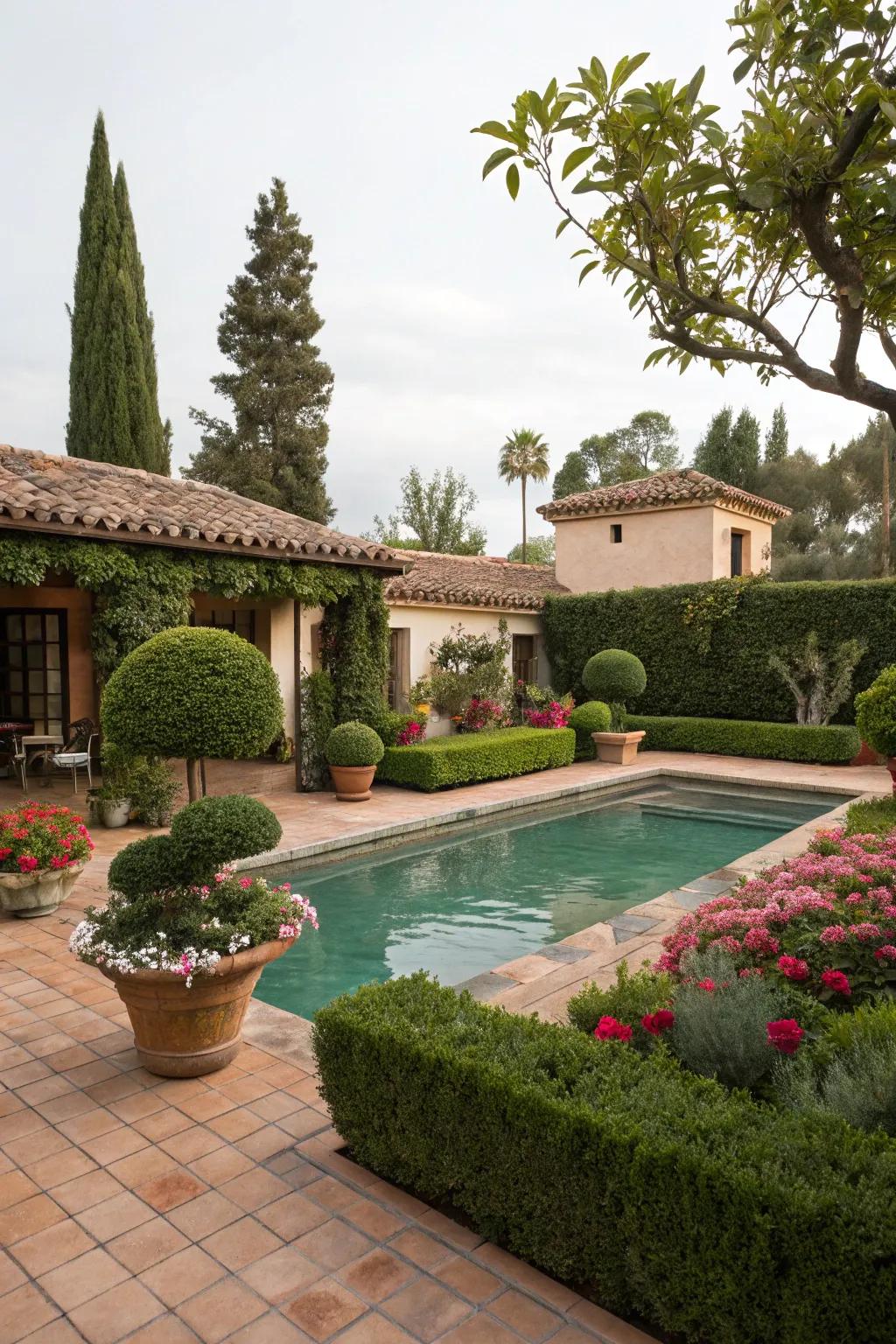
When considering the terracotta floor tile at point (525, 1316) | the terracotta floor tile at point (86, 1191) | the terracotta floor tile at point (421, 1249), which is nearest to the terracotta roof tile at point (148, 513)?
the terracotta floor tile at point (86, 1191)

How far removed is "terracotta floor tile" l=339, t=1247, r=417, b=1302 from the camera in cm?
260

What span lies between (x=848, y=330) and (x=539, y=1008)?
365 cm

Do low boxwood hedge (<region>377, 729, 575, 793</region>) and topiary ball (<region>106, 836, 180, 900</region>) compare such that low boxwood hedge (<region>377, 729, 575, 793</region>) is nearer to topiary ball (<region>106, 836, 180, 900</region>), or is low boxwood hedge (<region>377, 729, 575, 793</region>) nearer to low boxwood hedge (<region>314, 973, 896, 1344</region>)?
topiary ball (<region>106, 836, 180, 900</region>)

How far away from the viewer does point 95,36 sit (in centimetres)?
732

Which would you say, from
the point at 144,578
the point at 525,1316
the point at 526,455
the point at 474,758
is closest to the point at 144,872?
the point at 525,1316

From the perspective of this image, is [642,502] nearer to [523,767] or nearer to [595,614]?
[595,614]

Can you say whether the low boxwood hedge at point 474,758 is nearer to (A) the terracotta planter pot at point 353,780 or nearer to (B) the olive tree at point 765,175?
(A) the terracotta planter pot at point 353,780

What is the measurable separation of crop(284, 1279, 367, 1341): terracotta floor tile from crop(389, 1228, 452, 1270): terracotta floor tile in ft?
0.85

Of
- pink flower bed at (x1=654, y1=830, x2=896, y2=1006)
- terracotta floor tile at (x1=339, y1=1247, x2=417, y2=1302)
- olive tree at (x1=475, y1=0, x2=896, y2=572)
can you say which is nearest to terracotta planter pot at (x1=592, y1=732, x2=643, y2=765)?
pink flower bed at (x1=654, y1=830, x2=896, y2=1006)

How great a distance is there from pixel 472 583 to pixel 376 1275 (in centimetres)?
1546

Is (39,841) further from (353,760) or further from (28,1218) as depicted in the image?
(353,760)

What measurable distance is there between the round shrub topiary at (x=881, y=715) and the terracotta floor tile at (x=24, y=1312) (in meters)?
8.67

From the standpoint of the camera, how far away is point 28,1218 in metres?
3.00

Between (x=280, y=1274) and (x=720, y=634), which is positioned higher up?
(x=720, y=634)
